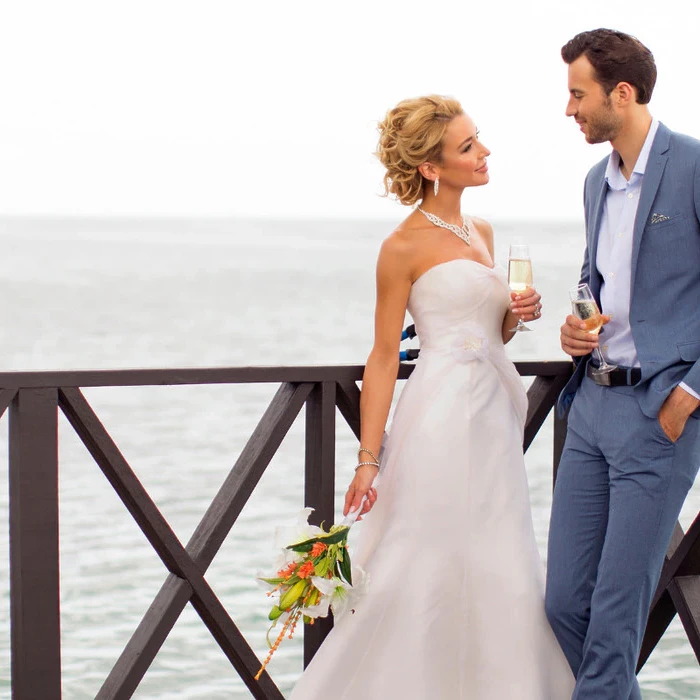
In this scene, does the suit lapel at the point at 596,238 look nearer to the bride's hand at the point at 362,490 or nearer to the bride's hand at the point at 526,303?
the bride's hand at the point at 526,303

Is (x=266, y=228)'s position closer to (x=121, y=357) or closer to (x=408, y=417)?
(x=121, y=357)

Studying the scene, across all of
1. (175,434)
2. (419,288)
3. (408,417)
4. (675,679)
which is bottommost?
(175,434)

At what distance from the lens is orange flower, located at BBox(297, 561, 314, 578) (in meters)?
2.66

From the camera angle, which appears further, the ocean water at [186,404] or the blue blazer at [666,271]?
the ocean water at [186,404]

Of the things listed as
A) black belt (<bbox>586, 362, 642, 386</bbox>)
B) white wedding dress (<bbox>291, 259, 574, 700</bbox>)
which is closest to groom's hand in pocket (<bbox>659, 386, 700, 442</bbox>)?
black belt (<bbox>586, 362, 642, 386</bbox>)

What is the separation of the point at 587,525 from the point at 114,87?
4414 cm

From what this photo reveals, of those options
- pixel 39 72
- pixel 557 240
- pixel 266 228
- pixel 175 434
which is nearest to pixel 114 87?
→ pixel 39 72

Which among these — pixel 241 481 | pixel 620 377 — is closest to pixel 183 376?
pixel 241 481

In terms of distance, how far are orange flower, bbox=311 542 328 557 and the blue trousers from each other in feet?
2.08

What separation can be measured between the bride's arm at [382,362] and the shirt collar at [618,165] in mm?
578

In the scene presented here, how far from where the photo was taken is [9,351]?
86.6 feet

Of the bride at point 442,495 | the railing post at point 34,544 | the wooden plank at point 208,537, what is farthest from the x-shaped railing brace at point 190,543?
the bride at point 442,495

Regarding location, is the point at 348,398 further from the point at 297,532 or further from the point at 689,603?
the point at 689,603

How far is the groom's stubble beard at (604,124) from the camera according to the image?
271 cm
